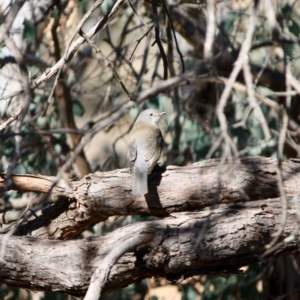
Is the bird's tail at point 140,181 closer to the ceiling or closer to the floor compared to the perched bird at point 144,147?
closer to the floor

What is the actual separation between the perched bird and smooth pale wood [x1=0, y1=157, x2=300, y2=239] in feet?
0.38

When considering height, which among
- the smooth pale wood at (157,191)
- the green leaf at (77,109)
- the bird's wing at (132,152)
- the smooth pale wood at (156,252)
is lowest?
the smooth pale wood at (156,252)

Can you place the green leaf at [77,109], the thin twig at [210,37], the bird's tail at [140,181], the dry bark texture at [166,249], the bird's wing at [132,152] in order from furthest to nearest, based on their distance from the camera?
the green leaf at [77,109]
the bird's wing at [132,152]
the bird's tail at [140,181]
the dry bark texture at [166,249]
the thin twig at [210,37]

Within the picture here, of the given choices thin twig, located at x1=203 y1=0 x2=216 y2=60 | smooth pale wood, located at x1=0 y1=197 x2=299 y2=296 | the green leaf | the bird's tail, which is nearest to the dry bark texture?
smooth pale wood, located at x1=0 y1=197 x2=299 y2=296

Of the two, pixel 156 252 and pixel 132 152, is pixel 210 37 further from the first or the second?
pixel 132 152

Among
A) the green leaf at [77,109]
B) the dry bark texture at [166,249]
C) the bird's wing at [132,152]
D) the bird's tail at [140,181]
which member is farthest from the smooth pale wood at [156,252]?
the green leaf at [77,109]

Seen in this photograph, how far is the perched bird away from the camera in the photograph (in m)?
4.45

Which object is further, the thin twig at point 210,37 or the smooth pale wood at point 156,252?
the smooth pale wood at point 156,252

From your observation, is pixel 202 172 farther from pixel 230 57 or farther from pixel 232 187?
pixel 230 57

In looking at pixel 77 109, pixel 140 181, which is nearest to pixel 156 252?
pixel 140 181

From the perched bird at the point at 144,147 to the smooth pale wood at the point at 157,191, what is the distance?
116 mm

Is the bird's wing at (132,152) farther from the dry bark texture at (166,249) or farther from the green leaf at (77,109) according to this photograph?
the green leaf at (77,109)

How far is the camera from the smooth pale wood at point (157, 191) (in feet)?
14.6

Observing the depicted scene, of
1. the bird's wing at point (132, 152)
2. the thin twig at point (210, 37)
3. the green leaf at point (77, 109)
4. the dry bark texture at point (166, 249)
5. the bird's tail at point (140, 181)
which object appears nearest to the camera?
the thin twig at point (210, 37)
